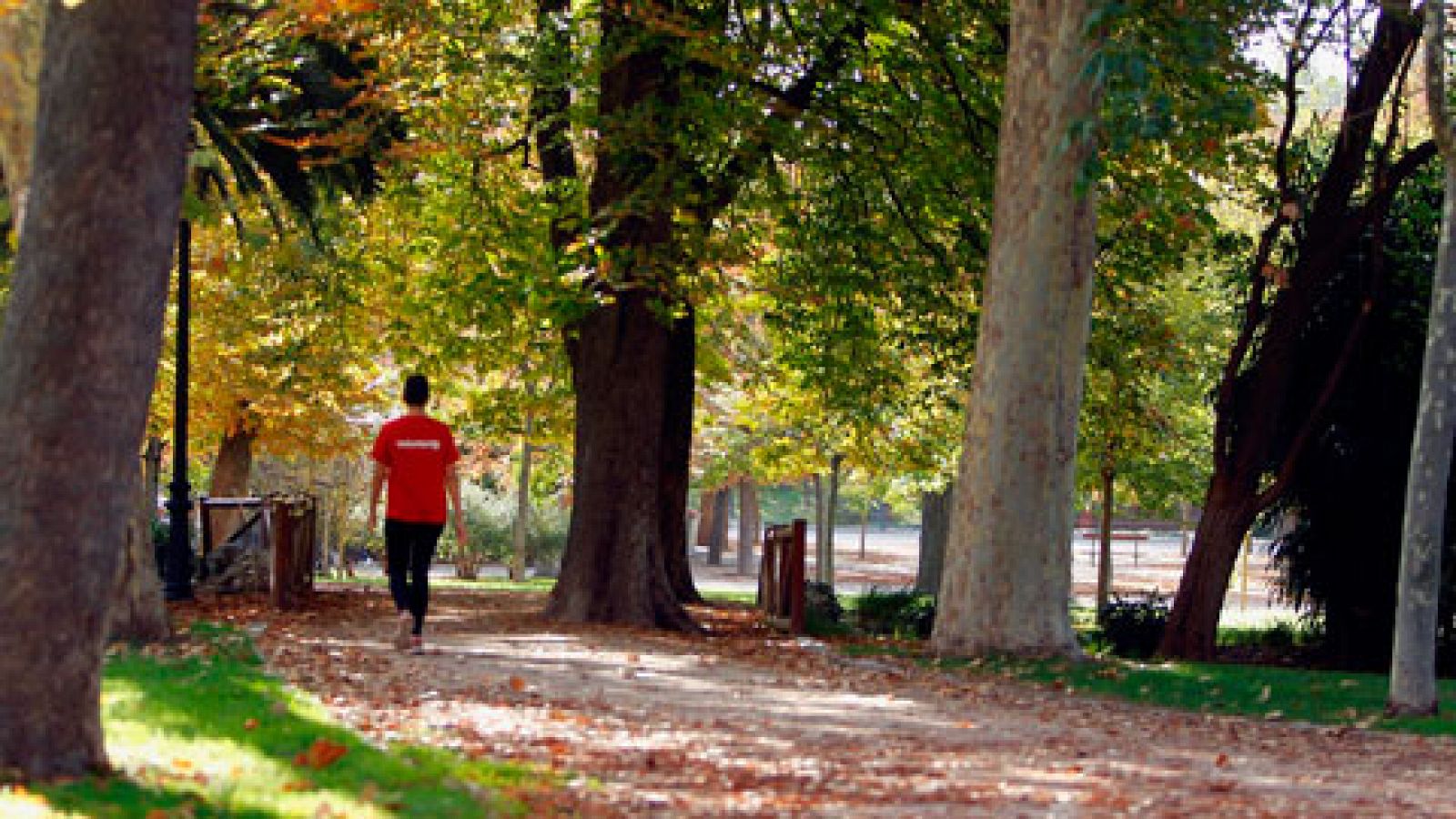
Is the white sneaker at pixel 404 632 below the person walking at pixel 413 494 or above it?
below

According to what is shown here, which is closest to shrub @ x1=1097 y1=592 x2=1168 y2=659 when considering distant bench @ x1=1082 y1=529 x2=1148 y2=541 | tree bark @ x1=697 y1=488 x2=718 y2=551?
tree bark @ x1=697 y1=488 x2=718 y2=551

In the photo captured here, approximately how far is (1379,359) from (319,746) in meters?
16.7

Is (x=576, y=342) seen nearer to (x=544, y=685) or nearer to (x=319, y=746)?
(x=544, y=685)

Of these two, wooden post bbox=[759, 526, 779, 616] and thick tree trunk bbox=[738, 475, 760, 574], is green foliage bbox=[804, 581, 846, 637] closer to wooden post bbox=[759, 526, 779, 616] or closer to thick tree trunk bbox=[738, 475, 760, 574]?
wooden post bbox=[759, 526, 779, 616]

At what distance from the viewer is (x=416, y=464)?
42.4ft

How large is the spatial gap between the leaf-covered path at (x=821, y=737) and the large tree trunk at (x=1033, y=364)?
108cm

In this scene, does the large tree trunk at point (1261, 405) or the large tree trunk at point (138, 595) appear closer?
the large tree trunk at point (138, 595)

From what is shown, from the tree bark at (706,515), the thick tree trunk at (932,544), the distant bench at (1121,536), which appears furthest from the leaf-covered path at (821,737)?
the distant bench at (1121,536)

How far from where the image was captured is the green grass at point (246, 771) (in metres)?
6.16

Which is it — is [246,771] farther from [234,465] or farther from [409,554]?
[234,465]

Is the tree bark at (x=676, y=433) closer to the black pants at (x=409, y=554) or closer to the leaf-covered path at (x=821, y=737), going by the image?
the leaf-covered path at (x=821, y=737)

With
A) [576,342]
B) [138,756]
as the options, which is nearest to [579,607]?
[576,342]

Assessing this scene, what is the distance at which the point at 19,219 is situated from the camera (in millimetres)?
10531

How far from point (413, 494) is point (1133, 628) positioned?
39.0 feet
